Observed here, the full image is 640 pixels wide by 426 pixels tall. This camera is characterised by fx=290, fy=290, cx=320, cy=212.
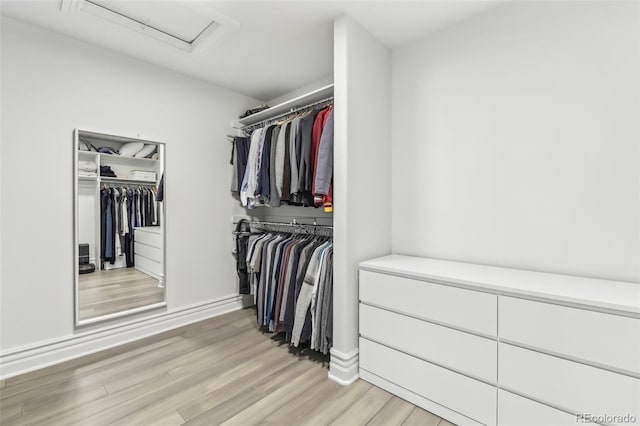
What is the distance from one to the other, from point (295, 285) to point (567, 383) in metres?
1.61

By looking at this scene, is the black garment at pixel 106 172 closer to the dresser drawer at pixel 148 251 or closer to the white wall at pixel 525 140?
the dresser drawer at pixel 148 251

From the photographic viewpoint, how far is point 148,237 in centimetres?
253

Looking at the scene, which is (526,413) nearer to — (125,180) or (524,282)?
(524,282)

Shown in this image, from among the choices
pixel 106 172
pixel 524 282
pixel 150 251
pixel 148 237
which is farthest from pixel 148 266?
pixel 524 282

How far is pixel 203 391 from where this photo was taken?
1.75 metres

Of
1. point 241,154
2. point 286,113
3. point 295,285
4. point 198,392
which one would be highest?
point 286,113

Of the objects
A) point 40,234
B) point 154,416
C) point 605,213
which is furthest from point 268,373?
point 605,213

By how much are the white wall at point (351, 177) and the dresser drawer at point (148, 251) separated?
5.46ft

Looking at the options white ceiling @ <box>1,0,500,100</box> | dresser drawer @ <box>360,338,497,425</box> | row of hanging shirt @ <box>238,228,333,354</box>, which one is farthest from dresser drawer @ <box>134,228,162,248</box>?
dresser drawer @ <box>360,338,497,425</box>

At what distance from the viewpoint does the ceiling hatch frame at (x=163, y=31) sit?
5.99ft

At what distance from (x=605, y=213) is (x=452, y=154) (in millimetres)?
862

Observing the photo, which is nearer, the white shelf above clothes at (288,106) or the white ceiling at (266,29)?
the white ceiling at (266,29)

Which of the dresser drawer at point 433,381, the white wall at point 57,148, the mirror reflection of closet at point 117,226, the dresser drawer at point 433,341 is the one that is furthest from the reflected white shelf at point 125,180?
the dresser drawer at point 433,381

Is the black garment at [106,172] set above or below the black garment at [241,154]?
below
